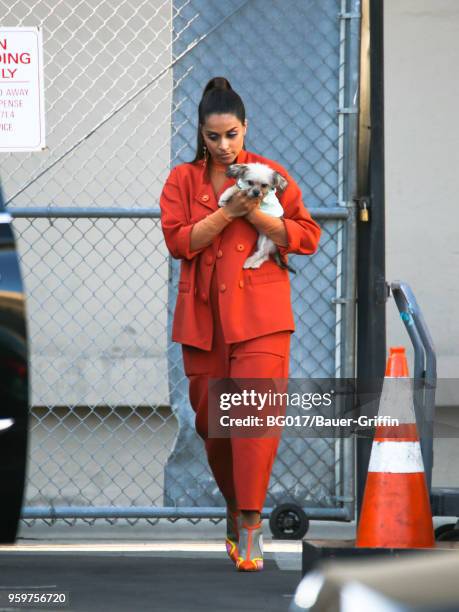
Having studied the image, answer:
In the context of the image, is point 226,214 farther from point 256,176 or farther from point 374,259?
point 374,259

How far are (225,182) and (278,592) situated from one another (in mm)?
1706

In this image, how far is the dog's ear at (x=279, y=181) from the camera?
18.7 feet

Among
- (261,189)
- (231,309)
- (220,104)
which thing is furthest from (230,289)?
(220,104)

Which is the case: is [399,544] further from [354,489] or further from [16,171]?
[16,171]

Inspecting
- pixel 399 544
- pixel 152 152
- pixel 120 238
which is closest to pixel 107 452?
pixel 120 238

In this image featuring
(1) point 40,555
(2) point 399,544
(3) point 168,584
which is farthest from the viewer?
(1) point 40,555

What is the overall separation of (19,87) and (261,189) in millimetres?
1625

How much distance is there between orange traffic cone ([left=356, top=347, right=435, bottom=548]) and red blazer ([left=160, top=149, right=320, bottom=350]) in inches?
29.7

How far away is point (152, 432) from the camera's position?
25.7 feet

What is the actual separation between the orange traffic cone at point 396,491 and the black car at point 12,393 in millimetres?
1569

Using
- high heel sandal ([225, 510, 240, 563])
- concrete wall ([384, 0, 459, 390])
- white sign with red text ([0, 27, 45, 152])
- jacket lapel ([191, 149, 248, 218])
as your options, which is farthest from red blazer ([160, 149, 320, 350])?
concrete wall ([384, 0, 459, 390])

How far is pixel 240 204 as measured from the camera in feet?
18.5


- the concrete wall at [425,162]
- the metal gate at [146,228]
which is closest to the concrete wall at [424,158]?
the concrete wall at [425,162]

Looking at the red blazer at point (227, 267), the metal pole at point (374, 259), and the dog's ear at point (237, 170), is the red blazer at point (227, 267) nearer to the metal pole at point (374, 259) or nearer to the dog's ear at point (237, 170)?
the dog's ear at point (237, 170)
